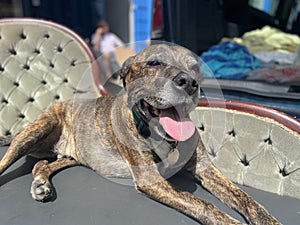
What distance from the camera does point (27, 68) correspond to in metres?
3.29

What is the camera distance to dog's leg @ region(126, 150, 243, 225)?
5.85 feet

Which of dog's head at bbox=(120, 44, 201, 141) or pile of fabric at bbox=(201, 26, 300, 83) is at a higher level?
dog's head at bbox=(120, 44, 201, 141)

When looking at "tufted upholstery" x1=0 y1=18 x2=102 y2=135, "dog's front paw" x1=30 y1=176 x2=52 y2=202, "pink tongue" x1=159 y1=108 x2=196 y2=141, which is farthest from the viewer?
"tufted upholstery" x1=0 y1=18 x2=102 y2=135

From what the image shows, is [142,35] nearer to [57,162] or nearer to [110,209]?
[57,162]

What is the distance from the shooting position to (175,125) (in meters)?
1.94

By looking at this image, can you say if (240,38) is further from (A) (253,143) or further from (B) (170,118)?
(B) (170,118)

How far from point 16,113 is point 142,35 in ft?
21.8

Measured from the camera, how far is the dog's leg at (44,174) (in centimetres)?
204

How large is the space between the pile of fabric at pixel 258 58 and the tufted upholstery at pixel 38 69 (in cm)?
105

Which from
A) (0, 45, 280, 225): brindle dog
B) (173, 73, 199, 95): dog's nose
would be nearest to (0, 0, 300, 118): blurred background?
(0, 45, 280, 225): brindle dog

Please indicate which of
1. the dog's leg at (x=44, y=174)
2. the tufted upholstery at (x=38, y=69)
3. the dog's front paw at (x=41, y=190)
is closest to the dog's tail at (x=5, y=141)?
the tufted upholstery at (x=38, y=69)

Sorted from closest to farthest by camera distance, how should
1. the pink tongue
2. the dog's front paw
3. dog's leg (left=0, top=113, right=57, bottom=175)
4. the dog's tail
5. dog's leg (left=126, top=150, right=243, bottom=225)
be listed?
dog's leg (left=126, top=150, right=243, bottom=225), the pink tongue, the dog's front paw, dog's leg (left=0, top=113, right=57, bottom=175), the dog's tail

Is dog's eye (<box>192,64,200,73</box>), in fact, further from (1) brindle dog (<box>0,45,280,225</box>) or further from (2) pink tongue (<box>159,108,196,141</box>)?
(2) pink tongue (<box>159,108,196,141</box>)

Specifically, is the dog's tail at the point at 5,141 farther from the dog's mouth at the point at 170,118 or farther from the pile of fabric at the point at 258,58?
the pile of fabric at the point at 258,58
